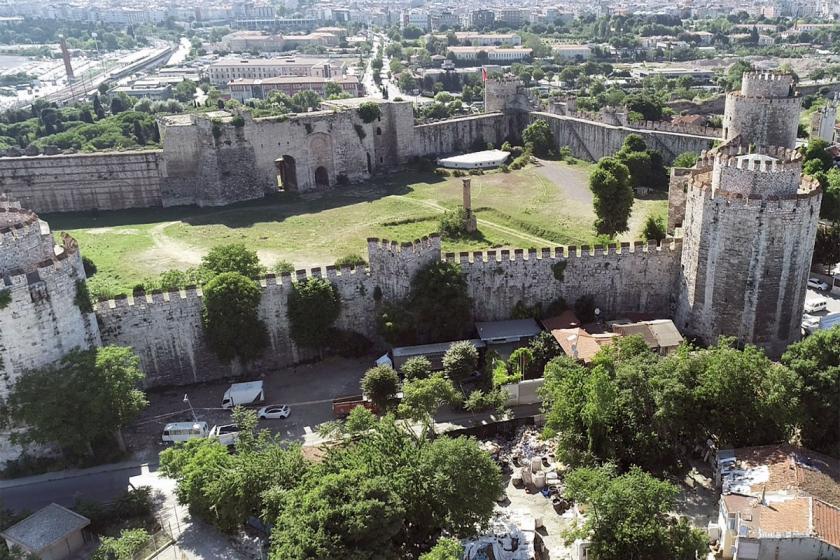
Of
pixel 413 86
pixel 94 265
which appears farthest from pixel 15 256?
pixel 413 86

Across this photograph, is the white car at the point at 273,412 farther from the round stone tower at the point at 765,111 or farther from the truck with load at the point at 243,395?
the round stone tower at the point at 765,111

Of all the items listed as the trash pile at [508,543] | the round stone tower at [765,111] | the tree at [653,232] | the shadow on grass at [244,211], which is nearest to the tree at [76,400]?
the trash pile at [508,543]

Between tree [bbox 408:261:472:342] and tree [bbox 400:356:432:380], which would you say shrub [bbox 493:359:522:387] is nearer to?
tree [bbox 400:356:432:380]

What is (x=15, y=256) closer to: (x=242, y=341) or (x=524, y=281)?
(x=242, y=341)

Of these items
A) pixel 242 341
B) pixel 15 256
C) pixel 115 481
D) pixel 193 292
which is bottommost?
pixel 115 481

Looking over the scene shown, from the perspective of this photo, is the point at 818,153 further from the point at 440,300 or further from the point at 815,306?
the point at 440,300

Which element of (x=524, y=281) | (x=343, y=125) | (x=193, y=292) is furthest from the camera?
(x=343, y=125)

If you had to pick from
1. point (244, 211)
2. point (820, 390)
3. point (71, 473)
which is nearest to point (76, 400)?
point (71, 473)
